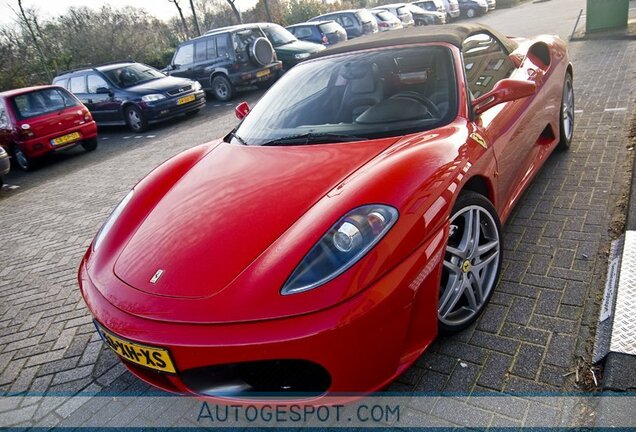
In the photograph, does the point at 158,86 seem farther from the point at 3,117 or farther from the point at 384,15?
the point at 384,15

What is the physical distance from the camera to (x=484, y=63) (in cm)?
324

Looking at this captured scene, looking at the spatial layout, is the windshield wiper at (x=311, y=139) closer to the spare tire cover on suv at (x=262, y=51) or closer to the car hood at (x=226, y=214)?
the car hood at (x=226, y=214)

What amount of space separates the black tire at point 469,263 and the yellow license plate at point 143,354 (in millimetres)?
1181

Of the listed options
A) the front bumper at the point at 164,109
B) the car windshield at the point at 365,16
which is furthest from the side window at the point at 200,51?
the car windshield at the point at 365,16

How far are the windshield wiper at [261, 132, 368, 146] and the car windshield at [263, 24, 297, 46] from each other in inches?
442

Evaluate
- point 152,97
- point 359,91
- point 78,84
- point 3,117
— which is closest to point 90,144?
point 3,117

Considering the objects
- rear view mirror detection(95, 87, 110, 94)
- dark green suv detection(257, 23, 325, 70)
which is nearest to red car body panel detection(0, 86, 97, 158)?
rear view mirror detection(95, 87, 110, 94)

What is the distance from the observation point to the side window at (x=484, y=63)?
2934 millimetres

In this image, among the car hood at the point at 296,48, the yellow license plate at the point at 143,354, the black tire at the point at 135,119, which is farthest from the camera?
the car hood at the point at 296,48

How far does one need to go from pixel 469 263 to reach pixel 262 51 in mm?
10801

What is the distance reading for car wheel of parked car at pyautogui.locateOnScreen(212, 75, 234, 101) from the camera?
12.0 metres

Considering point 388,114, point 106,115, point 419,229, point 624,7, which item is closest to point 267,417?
point 419,229

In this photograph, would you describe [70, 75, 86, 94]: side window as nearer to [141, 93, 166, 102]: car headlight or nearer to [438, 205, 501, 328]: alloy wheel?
[141, 93, 166, 102]: car headlight

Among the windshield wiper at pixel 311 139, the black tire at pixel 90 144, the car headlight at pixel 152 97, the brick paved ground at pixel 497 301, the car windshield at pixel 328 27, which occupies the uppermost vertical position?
the car windshield at pixel 328 27
